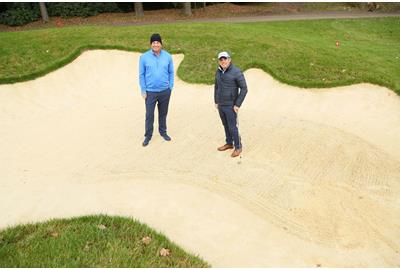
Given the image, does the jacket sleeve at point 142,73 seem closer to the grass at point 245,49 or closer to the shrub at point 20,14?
the grass at point 245,49

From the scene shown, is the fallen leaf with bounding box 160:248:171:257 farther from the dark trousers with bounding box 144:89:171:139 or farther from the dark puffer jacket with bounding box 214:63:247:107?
the dark trousers with bounding box 144:89:171:139

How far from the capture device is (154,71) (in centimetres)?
936

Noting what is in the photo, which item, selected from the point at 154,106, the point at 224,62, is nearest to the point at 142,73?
the point at 154,106

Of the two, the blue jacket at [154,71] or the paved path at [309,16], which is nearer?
the blue jacket at [154,71]

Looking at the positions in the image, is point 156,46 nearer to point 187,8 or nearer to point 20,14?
point 187,8

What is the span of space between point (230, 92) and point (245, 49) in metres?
7.84

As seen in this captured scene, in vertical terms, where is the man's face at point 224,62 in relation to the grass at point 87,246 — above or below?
above

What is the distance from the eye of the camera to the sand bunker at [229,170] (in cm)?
694

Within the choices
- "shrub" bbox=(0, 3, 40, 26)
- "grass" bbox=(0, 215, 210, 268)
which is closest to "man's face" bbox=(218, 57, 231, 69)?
"grass" bbox=(0, 215, 210, 268)

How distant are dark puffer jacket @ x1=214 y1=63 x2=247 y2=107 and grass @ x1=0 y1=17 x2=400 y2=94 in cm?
501

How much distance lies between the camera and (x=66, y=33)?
18.3m

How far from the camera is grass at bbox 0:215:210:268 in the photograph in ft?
20.0

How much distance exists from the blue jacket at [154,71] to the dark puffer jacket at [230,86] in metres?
1.33

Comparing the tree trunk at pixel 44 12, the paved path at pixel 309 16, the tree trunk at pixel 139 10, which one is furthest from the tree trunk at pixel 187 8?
the tree trunk at pixel 44 12
